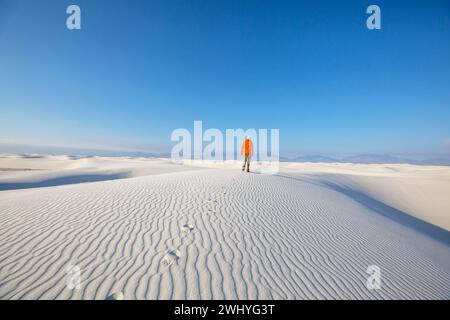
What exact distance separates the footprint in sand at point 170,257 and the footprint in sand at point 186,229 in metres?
0.67

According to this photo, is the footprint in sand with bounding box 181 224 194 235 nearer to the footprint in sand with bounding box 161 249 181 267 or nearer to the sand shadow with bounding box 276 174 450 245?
the footprint in sand with bounding box 161 249 181 267

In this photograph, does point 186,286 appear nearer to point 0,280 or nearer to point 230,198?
point 0,280

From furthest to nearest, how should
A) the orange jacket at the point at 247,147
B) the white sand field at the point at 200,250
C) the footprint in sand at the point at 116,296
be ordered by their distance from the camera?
the orange jacket at the point at 247,147, the white sand field at the point at 200,250, the footprint in sand at the point at 116,296

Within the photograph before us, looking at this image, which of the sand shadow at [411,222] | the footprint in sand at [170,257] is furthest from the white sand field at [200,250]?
the sand shadow at [411,222]

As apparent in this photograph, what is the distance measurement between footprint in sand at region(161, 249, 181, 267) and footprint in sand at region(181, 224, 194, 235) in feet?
2.21

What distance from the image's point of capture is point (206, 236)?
3973 mm

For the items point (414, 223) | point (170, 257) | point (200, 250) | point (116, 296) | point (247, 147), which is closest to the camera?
point (116, 296)

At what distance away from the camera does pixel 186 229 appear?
4191 mm

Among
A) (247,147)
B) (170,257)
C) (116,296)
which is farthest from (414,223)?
(116,296)

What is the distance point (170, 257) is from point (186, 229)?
3.32ft

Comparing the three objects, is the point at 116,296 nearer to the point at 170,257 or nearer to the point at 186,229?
the point at 170,257

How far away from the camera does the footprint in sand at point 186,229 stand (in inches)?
160

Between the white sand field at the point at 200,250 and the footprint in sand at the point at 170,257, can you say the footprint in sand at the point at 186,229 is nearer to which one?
the white sand field at the point at 200,250

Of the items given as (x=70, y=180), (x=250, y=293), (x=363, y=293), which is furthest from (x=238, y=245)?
(x=70, y=180)
